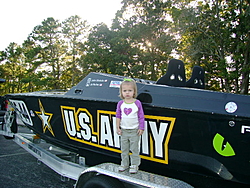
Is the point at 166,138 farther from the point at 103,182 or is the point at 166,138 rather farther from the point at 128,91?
the point at 103,182

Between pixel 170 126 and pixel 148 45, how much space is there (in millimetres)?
22747

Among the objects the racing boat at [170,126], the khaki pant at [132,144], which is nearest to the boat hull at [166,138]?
the racing boat at [170,126]

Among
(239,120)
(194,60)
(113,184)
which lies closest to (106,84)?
(113,184)

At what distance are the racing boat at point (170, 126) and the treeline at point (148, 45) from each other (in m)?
14.2

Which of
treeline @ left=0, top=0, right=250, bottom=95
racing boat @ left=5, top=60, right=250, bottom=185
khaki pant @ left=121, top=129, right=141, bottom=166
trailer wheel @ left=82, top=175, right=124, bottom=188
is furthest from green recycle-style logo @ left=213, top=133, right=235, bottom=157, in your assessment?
treeline @ left=0, top=0, right=250, bottom=95

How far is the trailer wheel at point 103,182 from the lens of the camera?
210 centimetres

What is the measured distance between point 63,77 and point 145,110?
1268 inches

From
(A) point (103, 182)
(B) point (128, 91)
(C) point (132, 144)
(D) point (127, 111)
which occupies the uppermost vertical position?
(B) point (128, 91)

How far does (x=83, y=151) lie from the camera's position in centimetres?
298

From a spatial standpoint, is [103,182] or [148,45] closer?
[103,182]

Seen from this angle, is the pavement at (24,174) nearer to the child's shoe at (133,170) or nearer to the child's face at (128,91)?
the child's shoe at (133,170)

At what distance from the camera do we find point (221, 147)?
1.93 m

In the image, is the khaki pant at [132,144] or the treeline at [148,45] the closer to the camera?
the khaki pant at [132,144]

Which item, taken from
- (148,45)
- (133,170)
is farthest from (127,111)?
(148,45)
